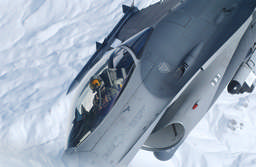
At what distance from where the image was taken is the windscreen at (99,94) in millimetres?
3096

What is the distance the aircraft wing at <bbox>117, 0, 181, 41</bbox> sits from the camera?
18.2ft

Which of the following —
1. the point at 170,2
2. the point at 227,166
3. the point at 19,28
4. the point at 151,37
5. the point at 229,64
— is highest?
the point at 19,28

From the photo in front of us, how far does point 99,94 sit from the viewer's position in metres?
3.22

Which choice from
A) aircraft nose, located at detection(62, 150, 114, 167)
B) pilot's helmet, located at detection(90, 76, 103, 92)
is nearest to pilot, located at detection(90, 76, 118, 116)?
pilot's helmet, located at detection(90, 76, 103, 92)

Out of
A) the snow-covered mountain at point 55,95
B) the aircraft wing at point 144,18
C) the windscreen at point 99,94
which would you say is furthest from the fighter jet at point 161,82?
the aircraft wing at point 144,18

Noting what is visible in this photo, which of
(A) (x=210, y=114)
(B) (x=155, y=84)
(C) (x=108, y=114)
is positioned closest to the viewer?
(C) (x=108, y=114)

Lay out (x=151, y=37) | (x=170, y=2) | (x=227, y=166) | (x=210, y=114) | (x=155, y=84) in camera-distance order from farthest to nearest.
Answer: (x=170, y=2) → (x=210, y=114) → (x=227, y=166) → (x=151, y=37) → (x=155, y=84)

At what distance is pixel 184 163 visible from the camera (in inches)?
187

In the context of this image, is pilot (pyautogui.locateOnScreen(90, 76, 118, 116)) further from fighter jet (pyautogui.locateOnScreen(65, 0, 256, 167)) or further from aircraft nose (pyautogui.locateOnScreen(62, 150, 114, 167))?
aircraft nose (pyautogui.locateOnScreen(62, 150, 114, 167))

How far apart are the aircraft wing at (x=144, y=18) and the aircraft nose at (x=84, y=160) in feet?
10.9

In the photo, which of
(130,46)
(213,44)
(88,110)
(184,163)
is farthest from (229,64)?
(88,110)

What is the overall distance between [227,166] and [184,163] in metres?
0.94

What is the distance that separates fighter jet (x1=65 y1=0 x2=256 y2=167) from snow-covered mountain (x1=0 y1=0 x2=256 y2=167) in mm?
746

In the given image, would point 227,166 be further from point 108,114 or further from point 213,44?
point 108,114
